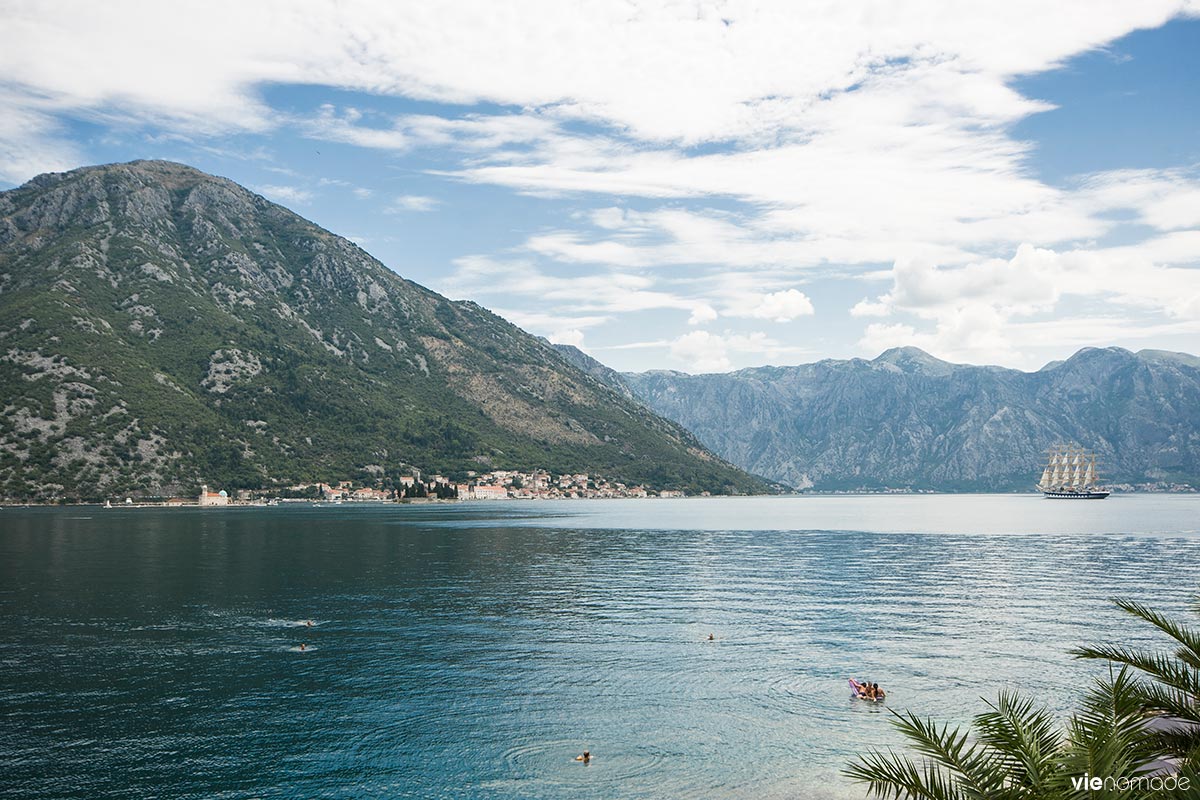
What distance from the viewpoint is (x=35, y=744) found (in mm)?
36312

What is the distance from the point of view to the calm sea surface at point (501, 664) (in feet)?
116

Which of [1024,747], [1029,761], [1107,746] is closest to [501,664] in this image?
[1024,747]

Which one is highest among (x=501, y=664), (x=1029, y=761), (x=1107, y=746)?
(x=1107, y=746)

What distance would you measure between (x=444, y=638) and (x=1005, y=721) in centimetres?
5322

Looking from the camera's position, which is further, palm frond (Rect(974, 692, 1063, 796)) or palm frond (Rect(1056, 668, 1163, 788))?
palm frond (Rect(974, 692, 1063, 796))

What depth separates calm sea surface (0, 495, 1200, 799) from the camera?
35438 mm

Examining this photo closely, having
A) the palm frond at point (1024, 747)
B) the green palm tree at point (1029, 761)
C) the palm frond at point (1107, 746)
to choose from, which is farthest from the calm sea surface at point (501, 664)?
the green palm tree at point (1029, 761)

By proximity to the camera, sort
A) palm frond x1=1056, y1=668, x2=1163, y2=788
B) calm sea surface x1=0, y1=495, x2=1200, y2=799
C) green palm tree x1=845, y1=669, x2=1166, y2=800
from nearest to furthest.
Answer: palm frond x1=1056, y1=668, x2=1163, y2=788, green palm tree x1=845, y1=669, x2=1166, y2=800, calm sea surface x1=0, y1=495, x2=1200, y2=799

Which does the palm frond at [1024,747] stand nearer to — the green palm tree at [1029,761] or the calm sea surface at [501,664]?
the green palm tree at [1029,761]

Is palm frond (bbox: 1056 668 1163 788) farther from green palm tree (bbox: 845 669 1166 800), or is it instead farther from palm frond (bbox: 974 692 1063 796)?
palm frond (bbox: 974 692 1063 796)

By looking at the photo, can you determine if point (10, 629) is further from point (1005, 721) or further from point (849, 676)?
point (1005, 721)

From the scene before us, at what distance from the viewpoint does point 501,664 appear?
53.7 metres

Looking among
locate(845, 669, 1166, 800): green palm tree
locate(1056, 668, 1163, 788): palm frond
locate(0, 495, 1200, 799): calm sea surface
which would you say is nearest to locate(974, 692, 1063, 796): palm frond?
locate(845, 669, 1166, 800): green palm tree

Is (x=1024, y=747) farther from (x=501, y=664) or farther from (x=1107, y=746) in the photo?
(x=501, y=664)
